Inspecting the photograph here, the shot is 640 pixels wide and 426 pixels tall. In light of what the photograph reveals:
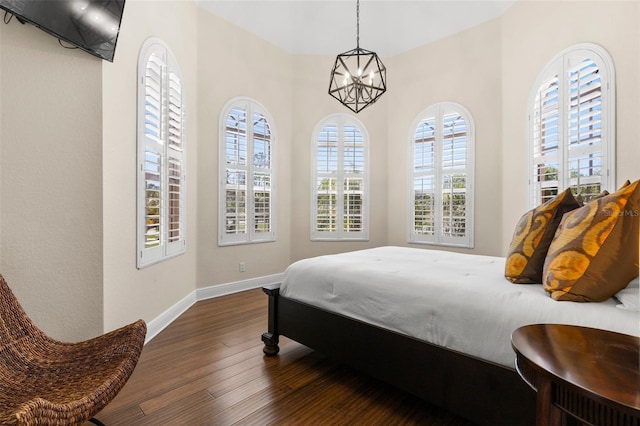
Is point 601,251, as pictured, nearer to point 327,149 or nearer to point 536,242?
point 536,242

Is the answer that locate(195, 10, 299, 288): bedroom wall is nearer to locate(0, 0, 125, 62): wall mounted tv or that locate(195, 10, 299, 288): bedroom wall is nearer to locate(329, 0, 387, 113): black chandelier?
locate(329, 0, 387, 113): black chandelier

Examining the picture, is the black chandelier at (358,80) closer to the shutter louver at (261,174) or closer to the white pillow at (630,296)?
the shutter louver at (261,174)

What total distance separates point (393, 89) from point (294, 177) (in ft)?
6.61

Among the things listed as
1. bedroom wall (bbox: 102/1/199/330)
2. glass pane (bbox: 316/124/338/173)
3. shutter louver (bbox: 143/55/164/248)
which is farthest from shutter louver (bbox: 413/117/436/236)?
shutter louver (bbox: 143/55/164/248)

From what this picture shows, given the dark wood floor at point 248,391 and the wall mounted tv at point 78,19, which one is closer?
the wall mounted tv at point 78,19

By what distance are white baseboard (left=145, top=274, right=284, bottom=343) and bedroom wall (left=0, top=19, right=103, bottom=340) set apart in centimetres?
74

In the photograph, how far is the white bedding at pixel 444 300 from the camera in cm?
132

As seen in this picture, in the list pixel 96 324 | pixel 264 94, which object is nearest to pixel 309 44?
pixel 264 94

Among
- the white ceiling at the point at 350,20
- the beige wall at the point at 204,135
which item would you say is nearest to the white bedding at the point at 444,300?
the beige wall at the point at 204,135

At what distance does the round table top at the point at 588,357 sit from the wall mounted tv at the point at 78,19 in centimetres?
246

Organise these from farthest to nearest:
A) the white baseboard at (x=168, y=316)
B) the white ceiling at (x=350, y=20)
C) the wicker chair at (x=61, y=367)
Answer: the white ceiling at (x=350, y=20) → the white baseboard at (x=168, y=316) → the wicker chair at (x=61, y=367)

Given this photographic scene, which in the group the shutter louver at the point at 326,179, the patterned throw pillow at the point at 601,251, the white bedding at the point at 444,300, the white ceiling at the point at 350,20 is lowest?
the white bedding at the point at 444,300

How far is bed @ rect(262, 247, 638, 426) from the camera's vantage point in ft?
4.38

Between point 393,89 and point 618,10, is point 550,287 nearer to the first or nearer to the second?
point 618,10
